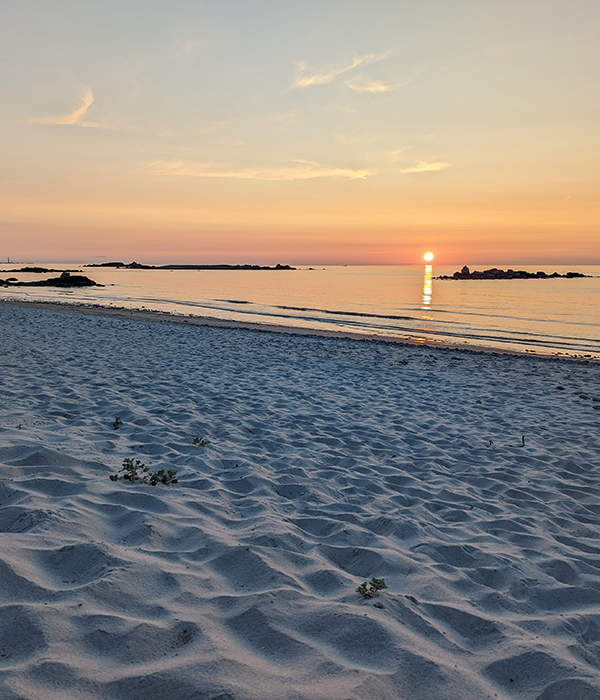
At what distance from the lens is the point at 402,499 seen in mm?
4766

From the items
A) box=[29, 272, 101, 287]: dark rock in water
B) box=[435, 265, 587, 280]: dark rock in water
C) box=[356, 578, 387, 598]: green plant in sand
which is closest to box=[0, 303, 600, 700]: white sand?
box=[356, 578, 387, 598]: green plant in sand

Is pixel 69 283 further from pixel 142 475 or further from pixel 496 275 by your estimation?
pixel 496 275

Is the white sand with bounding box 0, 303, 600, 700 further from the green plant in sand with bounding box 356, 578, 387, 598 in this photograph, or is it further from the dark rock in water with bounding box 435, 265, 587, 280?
the dark rock in water with bounding box 435, 265, 587, 280

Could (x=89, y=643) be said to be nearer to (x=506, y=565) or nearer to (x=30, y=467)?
(x=30, y=467)

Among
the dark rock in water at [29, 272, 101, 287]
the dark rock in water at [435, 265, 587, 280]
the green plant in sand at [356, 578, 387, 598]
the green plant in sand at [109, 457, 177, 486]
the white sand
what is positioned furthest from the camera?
the dark rock in water at [435, 265, 587, 280]

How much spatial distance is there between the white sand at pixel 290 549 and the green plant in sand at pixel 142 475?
0.42 ft

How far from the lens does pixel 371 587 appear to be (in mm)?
3045

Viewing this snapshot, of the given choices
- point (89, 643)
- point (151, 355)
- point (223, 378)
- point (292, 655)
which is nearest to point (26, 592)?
point (89, 643)

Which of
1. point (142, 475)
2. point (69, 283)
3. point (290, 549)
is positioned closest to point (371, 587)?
point (290, 549)

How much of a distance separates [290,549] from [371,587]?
737 millimetres

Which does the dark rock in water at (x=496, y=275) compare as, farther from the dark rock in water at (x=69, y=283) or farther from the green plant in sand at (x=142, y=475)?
the green plant in sand at (x=142, y=475)

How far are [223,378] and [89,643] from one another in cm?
779

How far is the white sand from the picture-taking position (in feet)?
7.43

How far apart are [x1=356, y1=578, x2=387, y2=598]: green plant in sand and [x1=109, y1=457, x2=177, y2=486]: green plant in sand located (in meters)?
2.20
